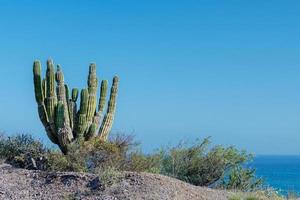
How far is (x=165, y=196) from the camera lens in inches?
416

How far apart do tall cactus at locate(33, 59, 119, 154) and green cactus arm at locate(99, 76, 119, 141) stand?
0.09ft

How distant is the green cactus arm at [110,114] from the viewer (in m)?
14.5

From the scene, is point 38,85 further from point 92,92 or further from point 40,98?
point 92,92

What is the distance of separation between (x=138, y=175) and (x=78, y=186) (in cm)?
120

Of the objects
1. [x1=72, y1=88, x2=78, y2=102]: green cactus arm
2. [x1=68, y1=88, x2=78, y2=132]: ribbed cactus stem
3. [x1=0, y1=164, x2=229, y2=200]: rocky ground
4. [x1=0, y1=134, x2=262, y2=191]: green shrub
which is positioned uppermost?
[x1=72, y1=88, x2=78, y2=102]: green cactus arm

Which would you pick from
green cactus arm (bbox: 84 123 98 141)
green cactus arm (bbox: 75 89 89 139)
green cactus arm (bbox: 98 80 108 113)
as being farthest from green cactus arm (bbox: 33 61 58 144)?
green cactus arm (bbox: 98 80 108 113)

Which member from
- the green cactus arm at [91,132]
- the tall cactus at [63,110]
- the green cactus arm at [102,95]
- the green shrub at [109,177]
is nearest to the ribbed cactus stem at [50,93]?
the tall cactus at [63,110]

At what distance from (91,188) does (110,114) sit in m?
3.95

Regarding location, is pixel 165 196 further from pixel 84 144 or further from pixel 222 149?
pixel 222 149

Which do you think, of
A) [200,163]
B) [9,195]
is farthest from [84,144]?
[200,163]

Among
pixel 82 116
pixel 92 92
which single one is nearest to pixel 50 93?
pixel 82 116

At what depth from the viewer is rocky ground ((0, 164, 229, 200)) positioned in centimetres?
1065

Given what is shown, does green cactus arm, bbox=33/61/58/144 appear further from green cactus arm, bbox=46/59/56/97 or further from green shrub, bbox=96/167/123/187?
green shrub, bbox=96/167/123/187

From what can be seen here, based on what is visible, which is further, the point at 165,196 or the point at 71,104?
the point at 71,104
